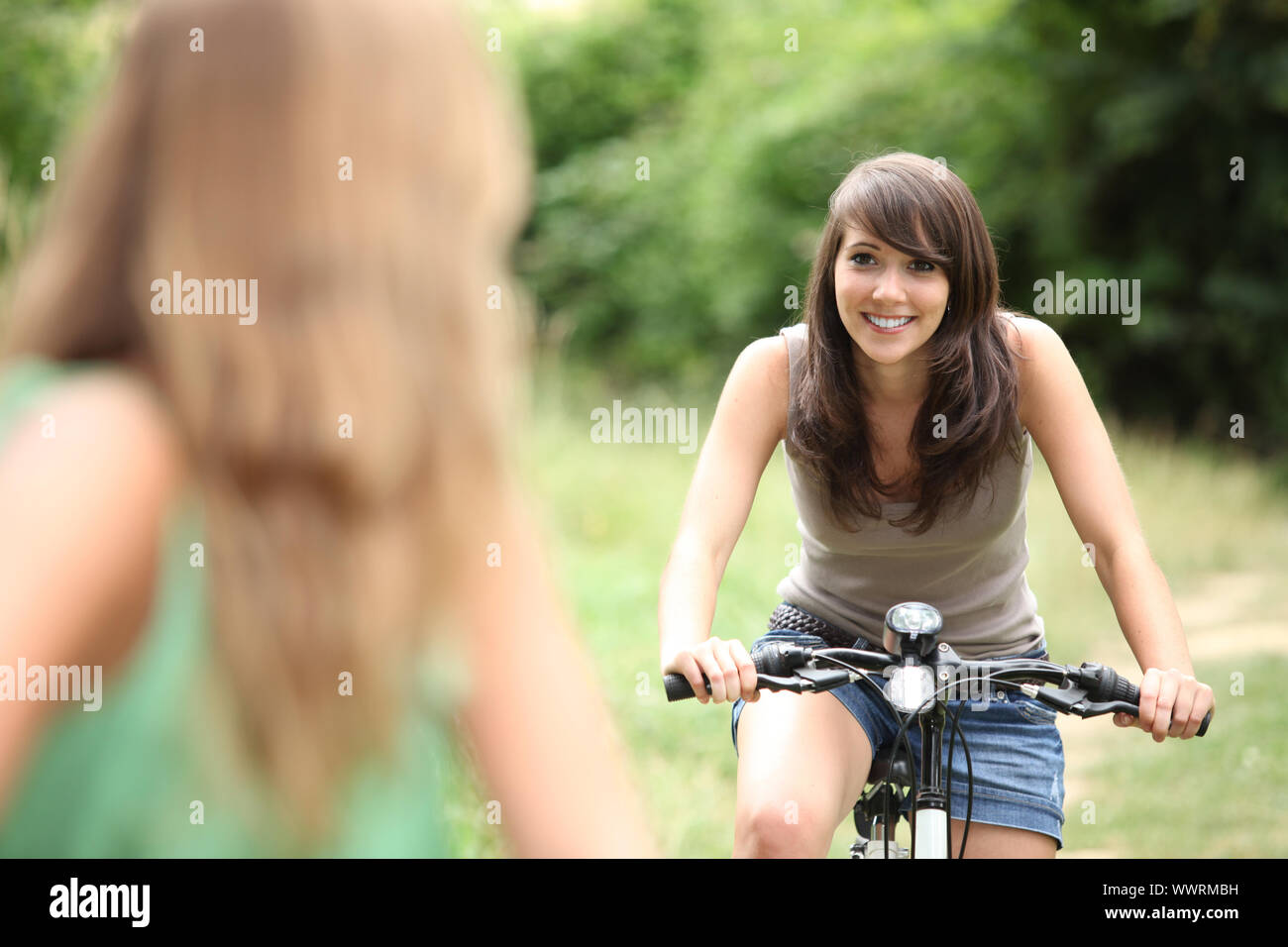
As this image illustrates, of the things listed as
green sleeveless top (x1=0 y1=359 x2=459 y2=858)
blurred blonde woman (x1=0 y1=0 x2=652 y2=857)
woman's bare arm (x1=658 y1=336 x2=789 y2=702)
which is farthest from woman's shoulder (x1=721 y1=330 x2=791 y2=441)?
green sleeveless top (x1=0 y1=359 x2=459 y2=858)

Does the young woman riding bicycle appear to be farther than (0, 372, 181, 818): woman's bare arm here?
Yes

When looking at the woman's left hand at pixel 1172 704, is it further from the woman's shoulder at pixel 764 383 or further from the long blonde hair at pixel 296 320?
the long blonde hair at pixel 296 320

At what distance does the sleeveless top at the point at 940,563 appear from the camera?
277 centimetres

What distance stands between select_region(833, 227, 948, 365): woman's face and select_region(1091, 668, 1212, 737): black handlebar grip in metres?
0.76

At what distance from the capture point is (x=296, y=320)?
1.16 m

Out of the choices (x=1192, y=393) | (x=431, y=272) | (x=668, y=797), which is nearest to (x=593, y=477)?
(x=668, y=797)

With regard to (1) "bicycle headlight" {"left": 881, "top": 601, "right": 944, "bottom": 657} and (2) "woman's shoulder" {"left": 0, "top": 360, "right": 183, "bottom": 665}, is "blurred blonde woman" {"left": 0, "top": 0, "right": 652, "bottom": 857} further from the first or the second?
(1) "bicycle headlight" {"left": 881, "top": 601, "right": 944, "bottom": 657}

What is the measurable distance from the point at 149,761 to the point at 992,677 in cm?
155

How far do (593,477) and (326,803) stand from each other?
26.6 ft

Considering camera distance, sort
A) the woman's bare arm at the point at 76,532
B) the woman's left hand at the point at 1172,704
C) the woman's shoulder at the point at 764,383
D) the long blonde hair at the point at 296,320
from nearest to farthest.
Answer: the woman's bare arm at the point at 76,532 < the long blonde hair at the point at 296,320 < the woman's left hand at the point at 1172,704 < the woman's shoulder at the point at 764,383

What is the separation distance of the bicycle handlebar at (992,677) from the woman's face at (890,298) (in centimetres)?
67

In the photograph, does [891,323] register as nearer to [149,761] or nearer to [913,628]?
[913,628]

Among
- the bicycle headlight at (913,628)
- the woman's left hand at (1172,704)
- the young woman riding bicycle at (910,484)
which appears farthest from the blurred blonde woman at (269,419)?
the woman's left hand at (1172,704)

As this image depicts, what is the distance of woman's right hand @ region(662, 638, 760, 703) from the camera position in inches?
90.7
